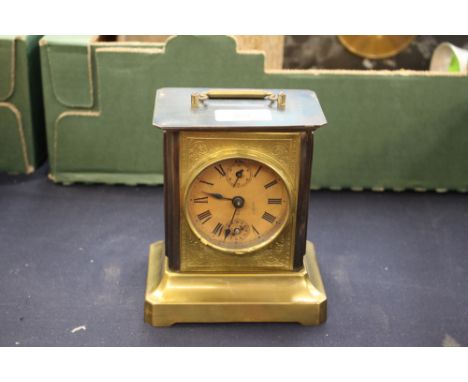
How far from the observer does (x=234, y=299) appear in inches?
119

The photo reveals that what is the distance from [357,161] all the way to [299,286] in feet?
4.11

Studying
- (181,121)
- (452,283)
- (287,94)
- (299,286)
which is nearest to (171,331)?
(299,286)

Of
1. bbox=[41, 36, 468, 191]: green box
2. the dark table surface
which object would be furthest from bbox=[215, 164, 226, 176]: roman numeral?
bbox=[41, 36, 468, 191]: green box

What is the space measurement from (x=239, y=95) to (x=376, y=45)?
9.86ft

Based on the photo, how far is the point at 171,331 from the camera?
3006 mm

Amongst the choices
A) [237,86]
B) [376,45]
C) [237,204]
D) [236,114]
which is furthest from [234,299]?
[376,45]

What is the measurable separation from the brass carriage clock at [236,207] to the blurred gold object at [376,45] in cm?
276

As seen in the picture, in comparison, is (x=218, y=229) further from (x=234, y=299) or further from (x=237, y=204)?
(x=234, y=299)

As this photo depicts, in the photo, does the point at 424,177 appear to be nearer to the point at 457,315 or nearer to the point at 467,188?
the point at 467,188

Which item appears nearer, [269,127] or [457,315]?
[269,127]

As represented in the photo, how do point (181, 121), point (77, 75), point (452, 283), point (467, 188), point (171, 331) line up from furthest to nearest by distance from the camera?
point (467, 188)
point (77, 75)
point (452, 283)
point (171, 331)
point (181, 121)

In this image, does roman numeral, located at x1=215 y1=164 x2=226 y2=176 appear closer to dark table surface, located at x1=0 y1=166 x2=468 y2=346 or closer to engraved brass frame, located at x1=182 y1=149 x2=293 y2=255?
engraved brass frame, located at x1=182 y1=149 x2=293 y2=255

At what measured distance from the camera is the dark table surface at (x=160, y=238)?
2986 mm

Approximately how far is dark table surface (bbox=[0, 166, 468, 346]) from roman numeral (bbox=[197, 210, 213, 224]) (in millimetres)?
445
